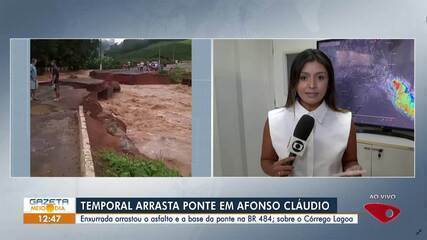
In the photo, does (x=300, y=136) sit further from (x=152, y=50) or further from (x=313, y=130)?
(x=152, y=50)

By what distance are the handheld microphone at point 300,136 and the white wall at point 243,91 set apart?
16 centimetres

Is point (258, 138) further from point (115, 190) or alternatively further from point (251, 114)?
point (115, 190)

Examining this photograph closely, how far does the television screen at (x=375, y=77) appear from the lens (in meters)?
2.79

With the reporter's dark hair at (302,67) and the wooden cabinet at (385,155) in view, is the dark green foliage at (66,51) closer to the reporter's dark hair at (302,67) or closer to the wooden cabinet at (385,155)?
the reporter's dark hair at (302,67)

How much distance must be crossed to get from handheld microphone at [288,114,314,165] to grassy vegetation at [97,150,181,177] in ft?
2.13

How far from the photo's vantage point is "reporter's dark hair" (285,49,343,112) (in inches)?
110

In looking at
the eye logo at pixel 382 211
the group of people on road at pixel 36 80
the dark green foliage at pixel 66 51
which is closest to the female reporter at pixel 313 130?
the eye logo at pixel 382 211

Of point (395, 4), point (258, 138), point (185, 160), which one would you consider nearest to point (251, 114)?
point (258, 138)

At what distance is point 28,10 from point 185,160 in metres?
1.19

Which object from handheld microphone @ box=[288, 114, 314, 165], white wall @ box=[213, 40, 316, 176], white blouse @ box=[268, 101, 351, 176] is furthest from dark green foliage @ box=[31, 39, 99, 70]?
handheld microphone @ box=[288, 114, 314, 165]

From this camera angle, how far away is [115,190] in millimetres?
2797

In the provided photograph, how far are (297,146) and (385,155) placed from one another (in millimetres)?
491

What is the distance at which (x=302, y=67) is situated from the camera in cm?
282

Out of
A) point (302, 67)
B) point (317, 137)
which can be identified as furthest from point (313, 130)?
point (302, 67)
